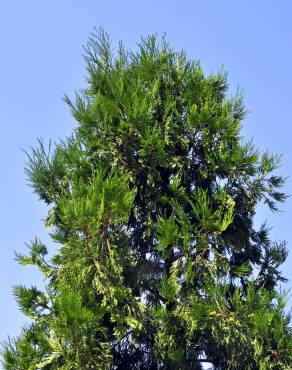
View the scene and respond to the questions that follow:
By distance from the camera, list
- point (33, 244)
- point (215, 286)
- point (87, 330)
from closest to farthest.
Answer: point (87, 330) → point (215, 286) → point (33, 244)

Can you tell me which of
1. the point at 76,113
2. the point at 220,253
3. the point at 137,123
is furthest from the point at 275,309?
the point at 76,113

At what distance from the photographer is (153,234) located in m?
13.5

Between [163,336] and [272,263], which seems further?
[272,263]

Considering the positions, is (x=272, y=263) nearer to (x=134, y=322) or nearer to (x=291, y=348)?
(x=291, y=348)

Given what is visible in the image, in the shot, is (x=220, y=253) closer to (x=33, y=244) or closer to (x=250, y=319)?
(x=250, y=319)

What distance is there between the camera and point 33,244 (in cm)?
1307

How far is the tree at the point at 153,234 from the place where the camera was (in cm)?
1130

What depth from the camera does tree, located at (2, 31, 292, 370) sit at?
37.1 ft

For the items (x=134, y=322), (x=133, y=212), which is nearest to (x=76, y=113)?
(x=133, y=212)

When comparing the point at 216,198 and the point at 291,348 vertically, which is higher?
the point at 216,198

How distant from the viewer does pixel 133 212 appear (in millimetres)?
13727

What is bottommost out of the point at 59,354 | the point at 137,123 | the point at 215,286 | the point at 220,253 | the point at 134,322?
the point at 59,354

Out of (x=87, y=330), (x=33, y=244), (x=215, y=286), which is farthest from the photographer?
(x=33, y=244)

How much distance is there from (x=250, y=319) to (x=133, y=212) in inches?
146
